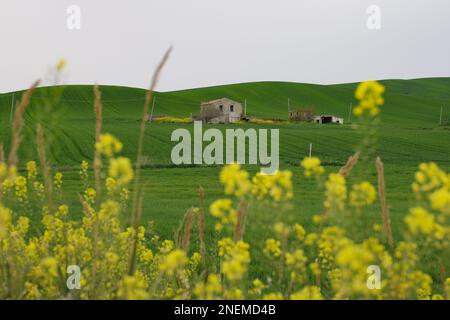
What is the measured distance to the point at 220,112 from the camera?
236 ft

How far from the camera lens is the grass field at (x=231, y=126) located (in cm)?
1173

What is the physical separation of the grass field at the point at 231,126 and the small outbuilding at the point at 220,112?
827 cm

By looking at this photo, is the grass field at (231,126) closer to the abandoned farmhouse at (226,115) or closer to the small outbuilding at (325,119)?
the abandoned farmhouse at (226,115)

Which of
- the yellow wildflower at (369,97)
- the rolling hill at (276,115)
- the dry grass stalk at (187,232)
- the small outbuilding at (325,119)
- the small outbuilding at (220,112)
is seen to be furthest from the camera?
the small outbuilding at (325,119)

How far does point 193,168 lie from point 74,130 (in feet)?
77.6

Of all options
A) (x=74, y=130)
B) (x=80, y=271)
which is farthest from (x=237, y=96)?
(x=80, y=271)

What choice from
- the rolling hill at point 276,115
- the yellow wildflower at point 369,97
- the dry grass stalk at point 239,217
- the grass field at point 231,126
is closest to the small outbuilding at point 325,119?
the rolling hill at point 276,115

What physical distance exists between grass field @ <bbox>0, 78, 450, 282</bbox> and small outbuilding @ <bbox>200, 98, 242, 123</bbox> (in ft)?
27.1

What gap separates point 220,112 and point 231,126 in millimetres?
11680

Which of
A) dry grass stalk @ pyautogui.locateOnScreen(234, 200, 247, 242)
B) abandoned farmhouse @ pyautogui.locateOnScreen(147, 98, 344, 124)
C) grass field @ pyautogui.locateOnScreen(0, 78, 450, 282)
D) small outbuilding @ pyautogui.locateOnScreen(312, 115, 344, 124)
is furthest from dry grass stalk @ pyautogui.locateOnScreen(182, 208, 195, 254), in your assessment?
small outbuilding @ pyautogui.locateOnScreen(312, 115, 344, 124)

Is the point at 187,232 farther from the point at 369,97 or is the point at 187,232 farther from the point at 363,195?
the point at 369,97

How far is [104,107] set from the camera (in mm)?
82250

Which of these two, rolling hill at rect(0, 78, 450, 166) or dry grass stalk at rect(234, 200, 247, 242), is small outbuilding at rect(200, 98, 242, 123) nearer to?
rolling hill at rect(0, 78, 450, 166)
